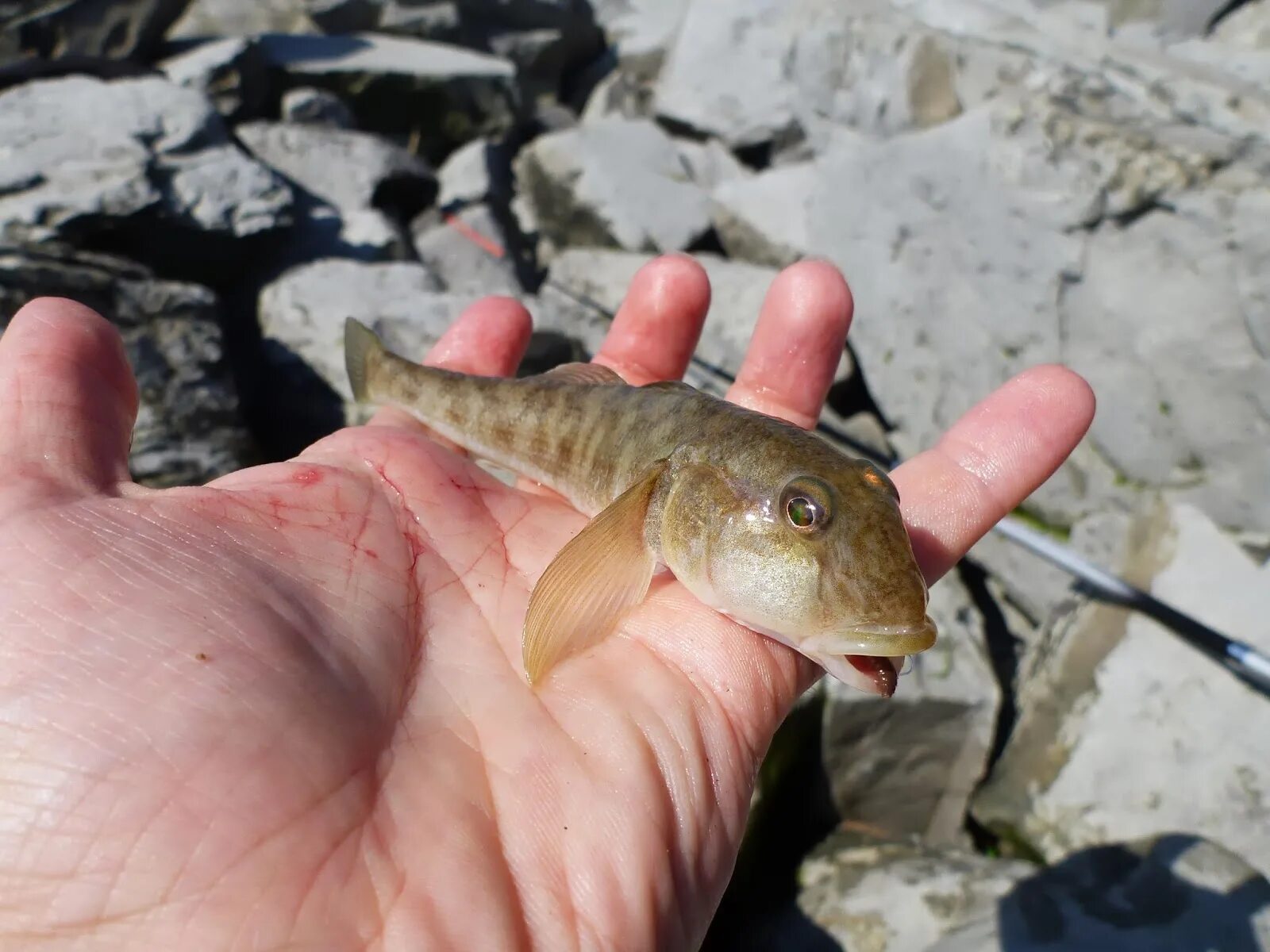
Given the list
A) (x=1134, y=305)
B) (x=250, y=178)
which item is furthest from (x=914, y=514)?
(x=250, y=178)

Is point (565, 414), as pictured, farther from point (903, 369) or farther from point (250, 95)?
point (250, 95)

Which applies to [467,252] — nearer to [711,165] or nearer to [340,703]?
[711,165]

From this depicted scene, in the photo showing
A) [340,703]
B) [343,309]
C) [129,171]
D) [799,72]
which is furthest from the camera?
[799,72]

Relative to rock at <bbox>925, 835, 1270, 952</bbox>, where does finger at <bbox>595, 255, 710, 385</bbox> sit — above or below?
above

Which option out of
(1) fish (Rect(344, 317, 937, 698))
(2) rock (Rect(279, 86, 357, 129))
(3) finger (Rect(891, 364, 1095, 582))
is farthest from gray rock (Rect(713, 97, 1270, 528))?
(2) rock (Rect(279, 86, 357, 129))

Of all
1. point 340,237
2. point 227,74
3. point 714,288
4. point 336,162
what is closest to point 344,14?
point 227,74

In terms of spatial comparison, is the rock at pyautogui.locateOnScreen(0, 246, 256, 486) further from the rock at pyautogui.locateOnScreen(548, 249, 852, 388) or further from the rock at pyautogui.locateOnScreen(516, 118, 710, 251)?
the rock at pyautogui.locateOnScreen(516, 118, 710, 251)
